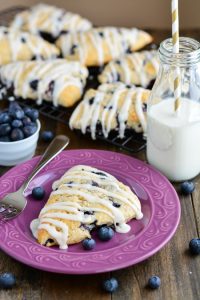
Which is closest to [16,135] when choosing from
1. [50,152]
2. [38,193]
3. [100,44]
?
[50,152]

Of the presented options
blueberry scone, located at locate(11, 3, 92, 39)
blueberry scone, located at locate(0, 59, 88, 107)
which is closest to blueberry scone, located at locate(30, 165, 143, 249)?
blueberry scone, located at locate(0, 59, 88, 107)

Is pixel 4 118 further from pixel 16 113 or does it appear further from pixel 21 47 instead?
pixel 21 47

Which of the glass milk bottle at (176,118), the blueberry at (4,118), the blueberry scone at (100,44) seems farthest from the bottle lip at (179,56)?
the blueberry scone at (100,44)

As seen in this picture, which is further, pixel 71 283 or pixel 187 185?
pixel 187 185

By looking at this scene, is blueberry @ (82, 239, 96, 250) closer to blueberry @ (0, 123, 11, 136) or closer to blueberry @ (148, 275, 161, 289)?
blueberry @ (148, 275, 161, 289)

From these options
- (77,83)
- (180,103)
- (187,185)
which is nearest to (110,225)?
(187,185)

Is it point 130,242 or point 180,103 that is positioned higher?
point 180,103

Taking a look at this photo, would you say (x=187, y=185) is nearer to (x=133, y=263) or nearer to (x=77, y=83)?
(x=133, y=263)

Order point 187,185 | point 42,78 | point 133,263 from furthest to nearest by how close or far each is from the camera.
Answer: point 42,78, point 187,185, point 133,263
